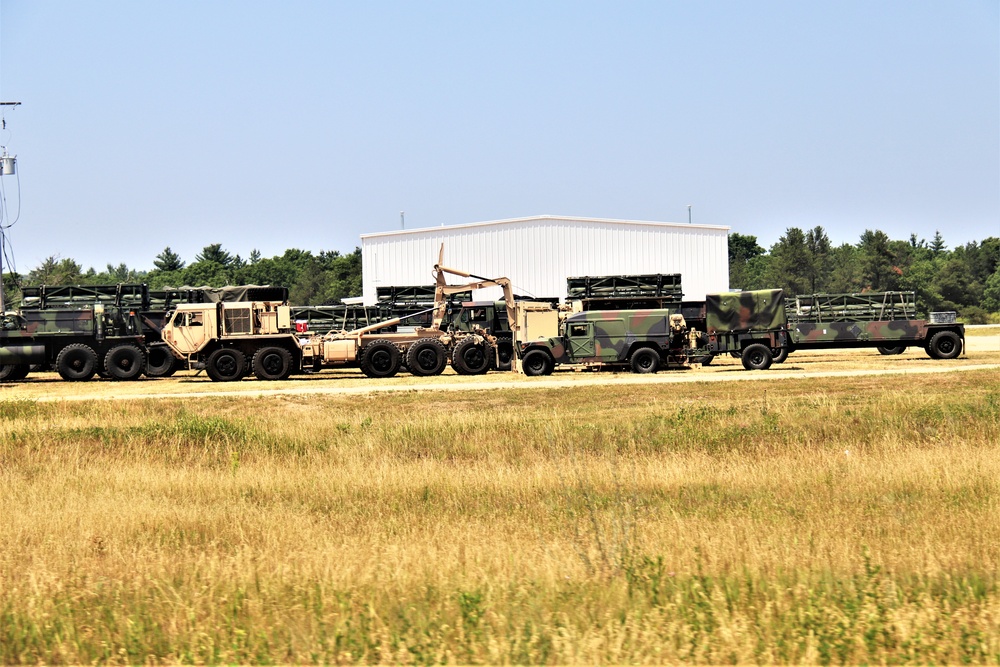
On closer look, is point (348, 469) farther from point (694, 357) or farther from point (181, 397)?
point (694, 357)

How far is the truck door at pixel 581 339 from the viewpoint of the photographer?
2766cm

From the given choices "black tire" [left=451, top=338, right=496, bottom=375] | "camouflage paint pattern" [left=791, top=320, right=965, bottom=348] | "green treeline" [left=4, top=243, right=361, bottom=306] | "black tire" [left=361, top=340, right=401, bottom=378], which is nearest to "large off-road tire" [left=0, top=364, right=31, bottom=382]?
"black tire" [left=361, top=340, right=401, bottom=378]

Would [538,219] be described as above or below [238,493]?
above

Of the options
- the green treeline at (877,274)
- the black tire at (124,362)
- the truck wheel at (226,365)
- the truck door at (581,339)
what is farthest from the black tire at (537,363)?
the green treeline at (877,274)

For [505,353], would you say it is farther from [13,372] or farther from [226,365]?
[13,372]

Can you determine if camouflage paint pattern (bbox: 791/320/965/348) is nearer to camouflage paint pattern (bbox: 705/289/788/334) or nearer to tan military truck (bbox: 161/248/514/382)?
camouflage paint pattern (bbox: 705/289/788/334)

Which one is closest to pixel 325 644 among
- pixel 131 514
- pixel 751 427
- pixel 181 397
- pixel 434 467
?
pixel 131 514

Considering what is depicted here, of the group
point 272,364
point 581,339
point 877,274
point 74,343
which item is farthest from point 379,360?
point 877,274

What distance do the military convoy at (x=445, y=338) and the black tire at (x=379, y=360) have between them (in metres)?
0.03

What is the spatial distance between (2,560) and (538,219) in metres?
52.4

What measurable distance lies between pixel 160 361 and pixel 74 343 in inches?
93.7

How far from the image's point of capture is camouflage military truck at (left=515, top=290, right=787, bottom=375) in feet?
90.4

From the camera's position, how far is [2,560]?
819 cm

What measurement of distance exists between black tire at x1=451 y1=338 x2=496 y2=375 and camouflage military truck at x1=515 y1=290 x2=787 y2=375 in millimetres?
1054
